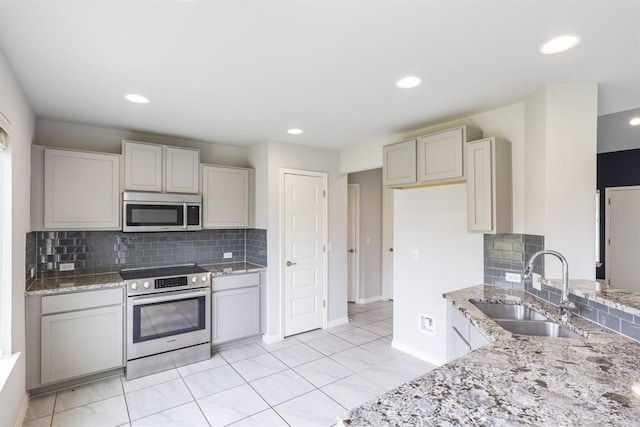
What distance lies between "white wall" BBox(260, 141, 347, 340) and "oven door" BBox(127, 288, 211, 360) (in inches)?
31.5

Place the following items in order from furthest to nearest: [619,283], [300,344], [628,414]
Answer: [619,283]
[300,344]
[628,414]

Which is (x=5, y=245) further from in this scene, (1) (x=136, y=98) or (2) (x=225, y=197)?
(2) (x=225, y=197)

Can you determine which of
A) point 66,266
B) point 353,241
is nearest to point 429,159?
point 353,241

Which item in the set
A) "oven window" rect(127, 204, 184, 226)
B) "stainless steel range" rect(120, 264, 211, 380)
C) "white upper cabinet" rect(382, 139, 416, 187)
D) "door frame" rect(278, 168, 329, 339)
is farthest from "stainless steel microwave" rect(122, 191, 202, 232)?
"white upper cabinet" rect(382, 139, 416, 187)

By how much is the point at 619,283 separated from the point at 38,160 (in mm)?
7305

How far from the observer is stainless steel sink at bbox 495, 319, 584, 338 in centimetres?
180

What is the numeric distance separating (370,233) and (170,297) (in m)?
3.54

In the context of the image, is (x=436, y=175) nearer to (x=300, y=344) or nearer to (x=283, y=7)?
(x=283, y=7)

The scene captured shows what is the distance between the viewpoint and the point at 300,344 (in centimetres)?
372

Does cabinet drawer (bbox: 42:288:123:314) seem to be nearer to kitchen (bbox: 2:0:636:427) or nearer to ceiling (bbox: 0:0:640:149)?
kitchen (bbox: 2:0:636:427)

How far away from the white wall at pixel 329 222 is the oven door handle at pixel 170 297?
809 millimetres

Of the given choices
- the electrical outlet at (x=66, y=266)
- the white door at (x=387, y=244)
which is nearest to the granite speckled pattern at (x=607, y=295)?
the white door at (x=387, y=244)

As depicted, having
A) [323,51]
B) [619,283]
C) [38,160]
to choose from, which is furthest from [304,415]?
[619,283]

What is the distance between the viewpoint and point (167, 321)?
10.3 ft
